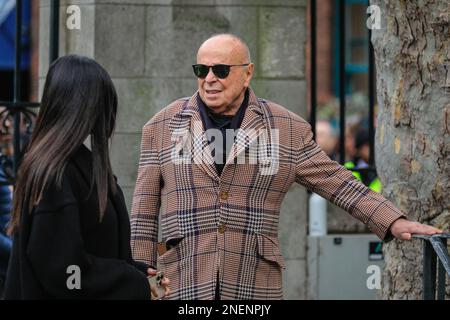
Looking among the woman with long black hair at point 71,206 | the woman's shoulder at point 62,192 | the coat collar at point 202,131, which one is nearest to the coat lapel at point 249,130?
the coat collar at point 202,131

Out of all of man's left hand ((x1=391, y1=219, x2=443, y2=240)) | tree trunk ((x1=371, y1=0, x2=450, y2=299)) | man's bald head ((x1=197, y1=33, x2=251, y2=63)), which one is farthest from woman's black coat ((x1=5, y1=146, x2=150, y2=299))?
tree trunk ((x1=371, y1=0, x2=450, y2=299))

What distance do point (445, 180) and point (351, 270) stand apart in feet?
8.49

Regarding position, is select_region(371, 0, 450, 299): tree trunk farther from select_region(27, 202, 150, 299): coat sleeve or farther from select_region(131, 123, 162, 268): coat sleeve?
select_region(27, 202, 150, 299): coat sleeve

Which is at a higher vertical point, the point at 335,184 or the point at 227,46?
the point at 227,46

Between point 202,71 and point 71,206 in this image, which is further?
point 202,71

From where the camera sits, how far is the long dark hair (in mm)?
3812

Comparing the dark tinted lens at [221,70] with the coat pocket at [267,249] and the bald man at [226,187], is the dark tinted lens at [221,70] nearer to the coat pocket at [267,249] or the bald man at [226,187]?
the bald man at [226,187]

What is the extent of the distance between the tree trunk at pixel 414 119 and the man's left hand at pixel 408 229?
0.73m

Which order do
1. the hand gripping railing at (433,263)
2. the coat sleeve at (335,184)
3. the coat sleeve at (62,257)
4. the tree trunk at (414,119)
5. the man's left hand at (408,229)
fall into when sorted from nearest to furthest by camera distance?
the coat sleeve at (62,257) < the hand gripping railing at (433,263) < the man's left hand at (408,229) < the coat sleeve at (335,184) < the tree trunk at (414,119)

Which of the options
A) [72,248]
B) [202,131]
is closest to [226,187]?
[202,131]

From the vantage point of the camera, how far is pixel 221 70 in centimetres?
536

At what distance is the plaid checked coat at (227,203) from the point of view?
205 inches

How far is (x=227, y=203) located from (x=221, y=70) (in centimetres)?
65

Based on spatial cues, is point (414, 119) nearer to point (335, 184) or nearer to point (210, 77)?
point (335, 184)
